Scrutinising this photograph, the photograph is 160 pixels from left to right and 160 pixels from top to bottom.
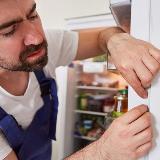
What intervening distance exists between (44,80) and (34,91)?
7 centimetres

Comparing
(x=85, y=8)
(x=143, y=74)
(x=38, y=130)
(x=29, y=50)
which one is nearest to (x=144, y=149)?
(x=143, y=74)

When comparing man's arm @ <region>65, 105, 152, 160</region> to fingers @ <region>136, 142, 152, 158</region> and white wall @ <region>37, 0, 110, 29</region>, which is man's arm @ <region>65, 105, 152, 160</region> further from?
white wall @ <region>37, 0, 110, 29</region>

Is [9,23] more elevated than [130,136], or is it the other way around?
[9,23]

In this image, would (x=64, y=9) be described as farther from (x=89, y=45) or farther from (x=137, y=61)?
(x=137, y=61)

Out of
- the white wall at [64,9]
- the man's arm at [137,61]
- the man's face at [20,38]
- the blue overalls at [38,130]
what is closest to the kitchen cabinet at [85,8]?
the white wall at [64,9]

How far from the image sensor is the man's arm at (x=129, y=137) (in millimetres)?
437

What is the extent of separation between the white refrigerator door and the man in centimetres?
1

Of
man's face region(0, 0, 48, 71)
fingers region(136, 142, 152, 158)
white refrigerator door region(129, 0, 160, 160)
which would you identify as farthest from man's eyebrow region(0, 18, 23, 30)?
fingers region(136, 142, 152, 158)

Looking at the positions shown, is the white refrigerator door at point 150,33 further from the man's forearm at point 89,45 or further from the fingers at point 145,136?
the man's forearm at point 89,45

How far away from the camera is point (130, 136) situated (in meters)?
0.46

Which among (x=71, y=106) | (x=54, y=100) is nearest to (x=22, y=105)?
(x=54, y=100)

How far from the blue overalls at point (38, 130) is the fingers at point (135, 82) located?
0.52 meters

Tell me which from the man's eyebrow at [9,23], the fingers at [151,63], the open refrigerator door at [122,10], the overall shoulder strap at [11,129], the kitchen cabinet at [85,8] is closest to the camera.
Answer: the fingers at [151,63]

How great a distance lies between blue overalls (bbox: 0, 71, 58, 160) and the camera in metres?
0.87
